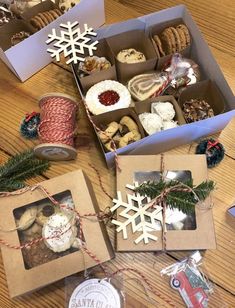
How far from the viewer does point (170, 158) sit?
0.77 m

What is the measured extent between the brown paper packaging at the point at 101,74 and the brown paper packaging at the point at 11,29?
0.59 feet

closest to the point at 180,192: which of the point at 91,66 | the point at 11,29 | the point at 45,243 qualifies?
the point at 45,243

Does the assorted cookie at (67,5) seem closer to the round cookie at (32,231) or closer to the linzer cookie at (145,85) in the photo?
the linzer cookie at (145,85)

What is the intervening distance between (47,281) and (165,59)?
59cm

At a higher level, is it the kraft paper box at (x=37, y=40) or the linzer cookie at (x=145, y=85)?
the kraft paper box at (x=37, y=40)

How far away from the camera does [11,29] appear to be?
994mm

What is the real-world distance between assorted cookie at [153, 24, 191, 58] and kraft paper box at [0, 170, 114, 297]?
1.39 feet

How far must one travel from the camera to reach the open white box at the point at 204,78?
2.64 ft

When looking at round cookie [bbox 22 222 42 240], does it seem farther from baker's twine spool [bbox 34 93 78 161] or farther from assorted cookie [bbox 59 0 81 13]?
assorted cookie [bbox 59 0 81 13]

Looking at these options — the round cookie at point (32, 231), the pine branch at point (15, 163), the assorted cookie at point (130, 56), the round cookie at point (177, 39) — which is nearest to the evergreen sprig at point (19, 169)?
the pine branch at point (15, 163)

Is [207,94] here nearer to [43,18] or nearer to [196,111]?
[196,111]

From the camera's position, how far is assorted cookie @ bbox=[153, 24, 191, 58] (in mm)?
938

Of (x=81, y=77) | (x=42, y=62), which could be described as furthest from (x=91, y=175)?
(x=42, y=62)

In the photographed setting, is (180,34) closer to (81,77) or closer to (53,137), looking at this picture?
(81,77)
